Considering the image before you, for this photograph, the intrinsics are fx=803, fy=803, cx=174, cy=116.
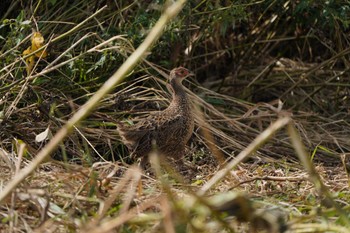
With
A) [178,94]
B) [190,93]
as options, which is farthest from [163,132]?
[190,93]

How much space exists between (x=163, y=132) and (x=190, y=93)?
72 centimetres

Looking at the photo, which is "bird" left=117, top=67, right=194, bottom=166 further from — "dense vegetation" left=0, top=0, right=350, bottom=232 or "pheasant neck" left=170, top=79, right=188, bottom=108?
"dense vegetation" left=0, top=0, right=350, bottom=232

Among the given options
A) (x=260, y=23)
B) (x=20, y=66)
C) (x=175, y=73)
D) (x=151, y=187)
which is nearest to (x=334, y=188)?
(x=151, y=187)

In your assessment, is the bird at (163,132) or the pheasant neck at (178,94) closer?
the bird at (163,132)

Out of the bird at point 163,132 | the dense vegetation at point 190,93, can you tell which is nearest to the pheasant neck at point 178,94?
the bird at point 163,132

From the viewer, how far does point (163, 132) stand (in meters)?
5.68

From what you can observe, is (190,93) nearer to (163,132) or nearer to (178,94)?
(178,94)

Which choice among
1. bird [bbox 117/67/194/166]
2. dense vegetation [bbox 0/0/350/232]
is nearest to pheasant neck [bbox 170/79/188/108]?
bird [bbox 117/67/194/166]

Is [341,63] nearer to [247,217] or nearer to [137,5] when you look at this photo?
[137,5]

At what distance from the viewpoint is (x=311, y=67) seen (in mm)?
7484

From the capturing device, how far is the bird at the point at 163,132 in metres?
5.59

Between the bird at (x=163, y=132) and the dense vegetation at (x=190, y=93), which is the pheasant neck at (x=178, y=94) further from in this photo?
the dense vegetation at (x=190, y=93)

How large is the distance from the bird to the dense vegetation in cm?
16

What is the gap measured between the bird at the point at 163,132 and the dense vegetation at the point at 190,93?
0.16 m
